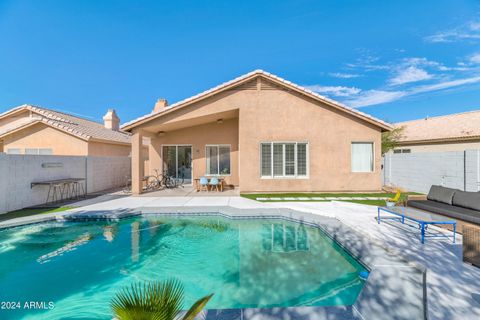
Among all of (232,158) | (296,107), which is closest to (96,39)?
(232,158)

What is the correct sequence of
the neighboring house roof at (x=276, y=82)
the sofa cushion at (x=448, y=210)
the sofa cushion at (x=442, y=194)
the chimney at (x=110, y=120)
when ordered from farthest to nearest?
1. the chimney at (x=110, y=120)
2. the neighboring house roof at (x=276, y=82)
3. the sofa cushion at (x=442, y=194)
4. the sofa cushion at (x=448, y=210)

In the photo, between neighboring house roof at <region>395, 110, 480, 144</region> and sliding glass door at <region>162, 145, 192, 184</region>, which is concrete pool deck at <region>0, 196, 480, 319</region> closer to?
sliding glass door at <region>162, 145, 192, 184</region>

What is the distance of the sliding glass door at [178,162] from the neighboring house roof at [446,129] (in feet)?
71.7

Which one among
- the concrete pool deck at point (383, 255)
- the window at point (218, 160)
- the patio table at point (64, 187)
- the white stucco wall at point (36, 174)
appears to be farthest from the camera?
the window at point (218, 160)

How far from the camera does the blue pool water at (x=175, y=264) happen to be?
14.9ft

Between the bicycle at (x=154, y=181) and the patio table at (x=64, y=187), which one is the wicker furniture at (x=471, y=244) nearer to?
the patio table at (x=64, y=187)

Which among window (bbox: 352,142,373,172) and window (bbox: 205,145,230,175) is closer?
window (bbox: 352,142,373,172)

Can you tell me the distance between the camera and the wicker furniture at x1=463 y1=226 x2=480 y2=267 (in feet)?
15.1

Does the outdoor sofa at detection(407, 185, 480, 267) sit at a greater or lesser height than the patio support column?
lesser

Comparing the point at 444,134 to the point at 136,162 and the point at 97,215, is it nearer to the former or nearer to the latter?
the point at 136,162

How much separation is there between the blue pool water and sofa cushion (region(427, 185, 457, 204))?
14.5 feet

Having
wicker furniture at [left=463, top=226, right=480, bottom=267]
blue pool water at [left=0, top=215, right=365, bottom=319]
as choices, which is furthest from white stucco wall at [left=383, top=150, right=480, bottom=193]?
blue pool water at [left=0, top=215, right=365, bottom=319]

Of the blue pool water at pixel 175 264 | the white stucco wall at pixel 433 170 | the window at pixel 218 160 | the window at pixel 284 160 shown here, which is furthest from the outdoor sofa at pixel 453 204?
the window at pixel 218 160

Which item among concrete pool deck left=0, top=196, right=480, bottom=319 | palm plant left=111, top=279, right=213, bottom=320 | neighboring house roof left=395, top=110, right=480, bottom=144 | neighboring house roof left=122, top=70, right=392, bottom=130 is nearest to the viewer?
palm plant left=111, top=279, right=213, bottom=320
